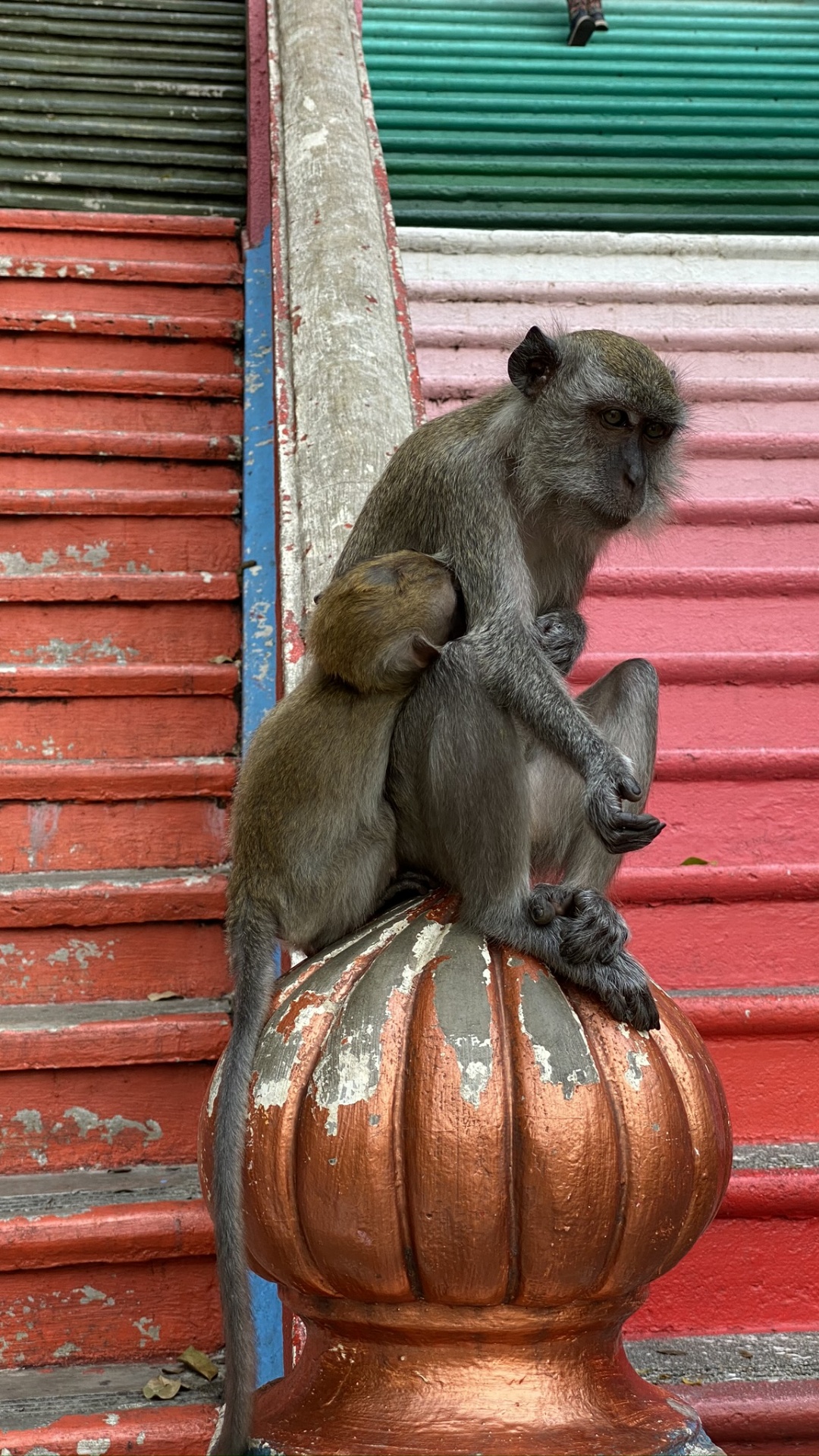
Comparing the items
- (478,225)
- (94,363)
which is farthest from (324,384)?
(478,225)

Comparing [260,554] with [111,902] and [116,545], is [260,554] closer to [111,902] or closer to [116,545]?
[116,545]

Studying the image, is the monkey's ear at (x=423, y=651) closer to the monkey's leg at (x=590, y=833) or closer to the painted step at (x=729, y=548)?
the monkey's leg at (x=590, y=833)

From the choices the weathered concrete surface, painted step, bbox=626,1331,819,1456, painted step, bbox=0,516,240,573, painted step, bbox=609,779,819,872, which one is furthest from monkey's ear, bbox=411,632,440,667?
painted step, bbox=0,516,240,573

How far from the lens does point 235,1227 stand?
1557 millimetres

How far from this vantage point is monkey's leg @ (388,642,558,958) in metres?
1.90

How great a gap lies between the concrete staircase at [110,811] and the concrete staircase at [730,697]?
83cm

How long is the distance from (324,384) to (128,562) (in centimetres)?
117

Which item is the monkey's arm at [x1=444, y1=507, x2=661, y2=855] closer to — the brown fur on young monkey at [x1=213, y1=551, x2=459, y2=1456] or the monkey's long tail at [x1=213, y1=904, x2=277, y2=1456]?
the brown fur on young monkey at [x1=213, y1=551, x2=459, y2=1456]

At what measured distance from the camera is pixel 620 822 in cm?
185

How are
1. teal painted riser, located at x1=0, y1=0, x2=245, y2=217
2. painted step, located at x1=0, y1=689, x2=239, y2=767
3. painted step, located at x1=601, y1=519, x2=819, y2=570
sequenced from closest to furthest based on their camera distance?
painted step, located at x1=0, y1=689, x2=239, y2=767
painted step, located at x1=601, y1=519, x2=819, y2=570
teal painted riser, located at x1=0, y1=0, x2=245, y2=217

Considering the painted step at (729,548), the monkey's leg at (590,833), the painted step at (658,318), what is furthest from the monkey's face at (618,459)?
the painted step at (658,318)

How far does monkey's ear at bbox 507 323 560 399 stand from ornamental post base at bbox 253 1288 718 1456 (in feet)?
4.63

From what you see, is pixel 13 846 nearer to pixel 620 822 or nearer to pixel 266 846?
pixel 266 846

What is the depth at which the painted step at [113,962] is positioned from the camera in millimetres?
3137
